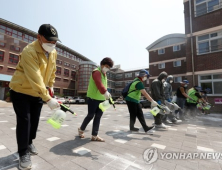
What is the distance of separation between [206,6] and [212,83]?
718 centimetres

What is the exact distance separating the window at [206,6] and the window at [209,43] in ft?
7.46

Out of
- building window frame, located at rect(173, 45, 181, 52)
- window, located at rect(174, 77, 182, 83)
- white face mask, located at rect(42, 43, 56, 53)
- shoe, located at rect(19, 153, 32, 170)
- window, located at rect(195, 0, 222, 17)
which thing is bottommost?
shoe, located at rect(19, 153, 32, 170)

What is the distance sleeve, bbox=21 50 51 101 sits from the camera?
5.06ft

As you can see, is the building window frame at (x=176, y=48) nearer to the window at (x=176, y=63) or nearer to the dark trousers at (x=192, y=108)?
the window at (x=176, y=63)

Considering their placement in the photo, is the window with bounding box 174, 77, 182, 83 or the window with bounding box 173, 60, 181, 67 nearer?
the window with bounding box 174, 77, 182, 83

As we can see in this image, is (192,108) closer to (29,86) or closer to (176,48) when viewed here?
(29,86)

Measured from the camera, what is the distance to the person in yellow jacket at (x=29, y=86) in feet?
5.19

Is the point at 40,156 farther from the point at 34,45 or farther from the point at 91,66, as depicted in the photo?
the point at 91,66

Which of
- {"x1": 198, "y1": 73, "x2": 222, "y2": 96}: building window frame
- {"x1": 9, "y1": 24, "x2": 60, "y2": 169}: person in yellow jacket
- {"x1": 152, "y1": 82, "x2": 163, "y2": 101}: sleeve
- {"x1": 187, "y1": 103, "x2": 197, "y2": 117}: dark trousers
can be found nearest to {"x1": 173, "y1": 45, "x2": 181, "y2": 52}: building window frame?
{"x1": 198, "y1": 73, "x2": 222, "y2": 96}: building window frame

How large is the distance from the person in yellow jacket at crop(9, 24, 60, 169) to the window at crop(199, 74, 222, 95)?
12.4m

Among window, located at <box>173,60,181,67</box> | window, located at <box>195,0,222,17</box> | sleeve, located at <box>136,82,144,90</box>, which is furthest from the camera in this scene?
window, located at <box>173,60,181,67</box>

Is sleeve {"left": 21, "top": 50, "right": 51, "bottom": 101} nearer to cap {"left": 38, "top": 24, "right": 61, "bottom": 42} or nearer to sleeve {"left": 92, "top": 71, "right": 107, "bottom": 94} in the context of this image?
cap {"left": 38, "top": 24, "right": 61, "bottom": 42}

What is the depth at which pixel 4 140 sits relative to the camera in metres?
2.57

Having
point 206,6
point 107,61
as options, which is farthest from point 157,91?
point 206,6
